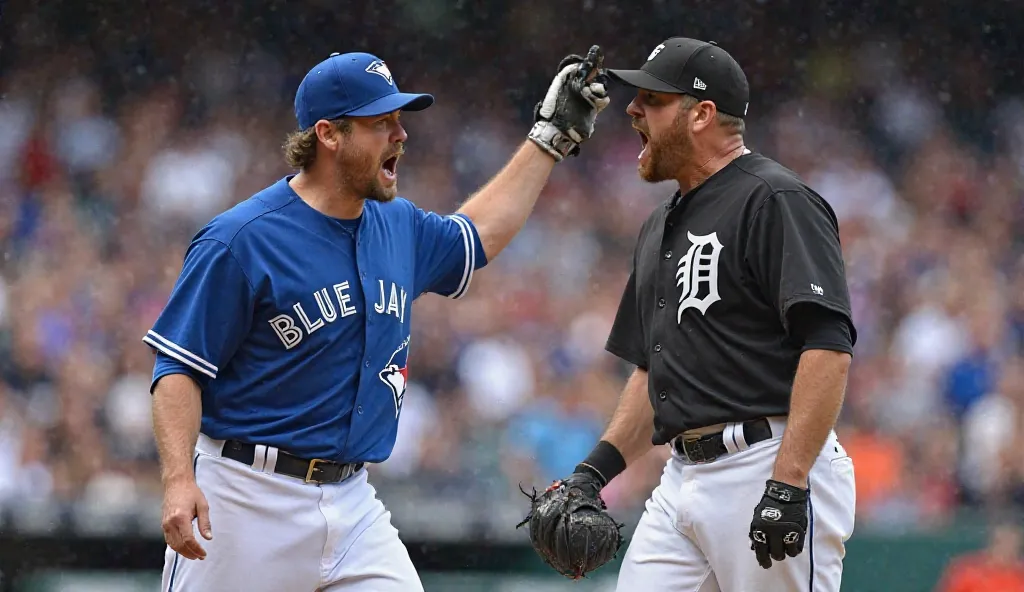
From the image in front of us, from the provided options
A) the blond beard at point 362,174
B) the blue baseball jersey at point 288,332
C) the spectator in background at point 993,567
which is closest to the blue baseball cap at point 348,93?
the blond beard at point 362,174

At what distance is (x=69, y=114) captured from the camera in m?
Answer: 9.62

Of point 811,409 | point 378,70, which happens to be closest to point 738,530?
point 811,409

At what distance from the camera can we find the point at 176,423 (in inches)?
→ 133

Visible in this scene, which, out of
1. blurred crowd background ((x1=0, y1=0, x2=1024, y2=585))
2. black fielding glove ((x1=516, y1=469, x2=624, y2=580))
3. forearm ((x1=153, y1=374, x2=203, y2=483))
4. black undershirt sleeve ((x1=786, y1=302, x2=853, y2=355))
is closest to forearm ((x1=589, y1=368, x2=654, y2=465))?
black fielding glove ((x1=516, y1=469, x2=624, y2=580))

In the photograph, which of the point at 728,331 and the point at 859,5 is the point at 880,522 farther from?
the point at 859,5

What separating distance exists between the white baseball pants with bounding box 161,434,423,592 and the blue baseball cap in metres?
0.97

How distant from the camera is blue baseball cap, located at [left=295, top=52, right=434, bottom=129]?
12.3 ft

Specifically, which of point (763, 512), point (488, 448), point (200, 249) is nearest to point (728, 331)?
point (763, 512)

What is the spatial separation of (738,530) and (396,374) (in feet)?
3.43

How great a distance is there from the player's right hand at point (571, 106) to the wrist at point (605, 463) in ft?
3.29

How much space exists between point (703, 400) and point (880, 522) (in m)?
3.84

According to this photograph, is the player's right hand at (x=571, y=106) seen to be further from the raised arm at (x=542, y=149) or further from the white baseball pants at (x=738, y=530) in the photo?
the white baseball pants at (x=738, y=530)

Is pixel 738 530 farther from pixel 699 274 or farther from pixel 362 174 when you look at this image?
pixel 362 174

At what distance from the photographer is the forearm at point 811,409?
3.17m
